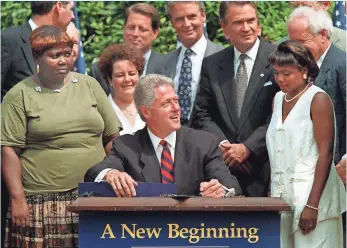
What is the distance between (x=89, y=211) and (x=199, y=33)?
3452 millimetres

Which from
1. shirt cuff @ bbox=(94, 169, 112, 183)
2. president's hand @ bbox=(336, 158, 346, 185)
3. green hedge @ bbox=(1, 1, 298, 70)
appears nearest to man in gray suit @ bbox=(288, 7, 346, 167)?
president's hand @ bbox=(336, 158, 346, 185)

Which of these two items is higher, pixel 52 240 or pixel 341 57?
pixel 341 57

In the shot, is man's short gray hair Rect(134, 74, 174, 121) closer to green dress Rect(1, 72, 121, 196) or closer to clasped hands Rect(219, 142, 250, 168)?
green dress Rect(1, 72, 121, 196)

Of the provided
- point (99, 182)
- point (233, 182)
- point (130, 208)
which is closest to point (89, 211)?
point (130, 208)

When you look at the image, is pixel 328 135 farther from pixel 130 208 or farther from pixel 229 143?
pixel 130 208

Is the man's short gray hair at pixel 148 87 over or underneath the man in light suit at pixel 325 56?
underneath

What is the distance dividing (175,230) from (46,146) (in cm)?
221

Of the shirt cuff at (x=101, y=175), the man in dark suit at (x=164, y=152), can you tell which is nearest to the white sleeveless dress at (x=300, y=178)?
the man in dark suit at (x=164, y=152)

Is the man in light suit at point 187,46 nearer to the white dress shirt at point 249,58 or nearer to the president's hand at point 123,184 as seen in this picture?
the white dress shirt at point 249,58

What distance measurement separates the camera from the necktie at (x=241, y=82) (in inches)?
336

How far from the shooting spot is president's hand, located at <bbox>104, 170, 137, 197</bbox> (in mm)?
6805

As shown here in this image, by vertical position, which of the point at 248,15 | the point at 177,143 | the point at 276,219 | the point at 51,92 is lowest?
the point at 276,219

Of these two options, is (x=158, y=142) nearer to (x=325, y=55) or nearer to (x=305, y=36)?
(x=305, y=36)

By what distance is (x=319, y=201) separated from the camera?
7328 mm
